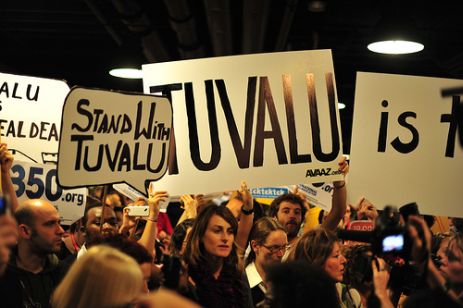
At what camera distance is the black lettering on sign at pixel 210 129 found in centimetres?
690

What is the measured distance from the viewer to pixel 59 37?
54.9 ft

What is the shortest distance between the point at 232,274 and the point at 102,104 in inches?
55.8

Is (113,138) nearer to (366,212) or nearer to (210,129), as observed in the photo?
(210,129)

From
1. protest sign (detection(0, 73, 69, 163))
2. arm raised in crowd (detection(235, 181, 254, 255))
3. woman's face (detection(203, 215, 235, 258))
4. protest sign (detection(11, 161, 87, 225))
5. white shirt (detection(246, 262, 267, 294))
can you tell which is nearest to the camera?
woman's face (detection(203, 215, 235, 258))

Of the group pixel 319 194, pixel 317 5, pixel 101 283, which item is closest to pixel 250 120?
pixel 319 194

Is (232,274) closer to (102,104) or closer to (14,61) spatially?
(102,104)

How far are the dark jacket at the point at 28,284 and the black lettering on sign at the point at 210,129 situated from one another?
1.58 meters

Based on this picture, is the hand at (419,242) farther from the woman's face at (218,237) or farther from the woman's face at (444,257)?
the woman's face at (218,237)

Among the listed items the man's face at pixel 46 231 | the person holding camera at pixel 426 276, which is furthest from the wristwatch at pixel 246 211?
the person holding camera at pixel 426 276

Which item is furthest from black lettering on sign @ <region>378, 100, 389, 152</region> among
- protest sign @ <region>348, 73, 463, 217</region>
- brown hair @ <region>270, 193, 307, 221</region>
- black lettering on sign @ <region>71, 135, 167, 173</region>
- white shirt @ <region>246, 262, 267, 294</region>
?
black lettering on sign @ <region>71, 135, 167, 173</region>

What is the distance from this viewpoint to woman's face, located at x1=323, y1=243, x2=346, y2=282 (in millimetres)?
6020

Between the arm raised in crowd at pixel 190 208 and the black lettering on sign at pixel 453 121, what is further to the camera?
the arm raised in crowd at pixel 190 208

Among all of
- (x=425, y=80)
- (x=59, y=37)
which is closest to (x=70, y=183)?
(x=425, y=80)

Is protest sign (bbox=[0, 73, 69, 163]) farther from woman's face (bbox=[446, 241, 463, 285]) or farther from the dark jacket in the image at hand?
woman's face (bbox=[446, 241, 463, 285])
